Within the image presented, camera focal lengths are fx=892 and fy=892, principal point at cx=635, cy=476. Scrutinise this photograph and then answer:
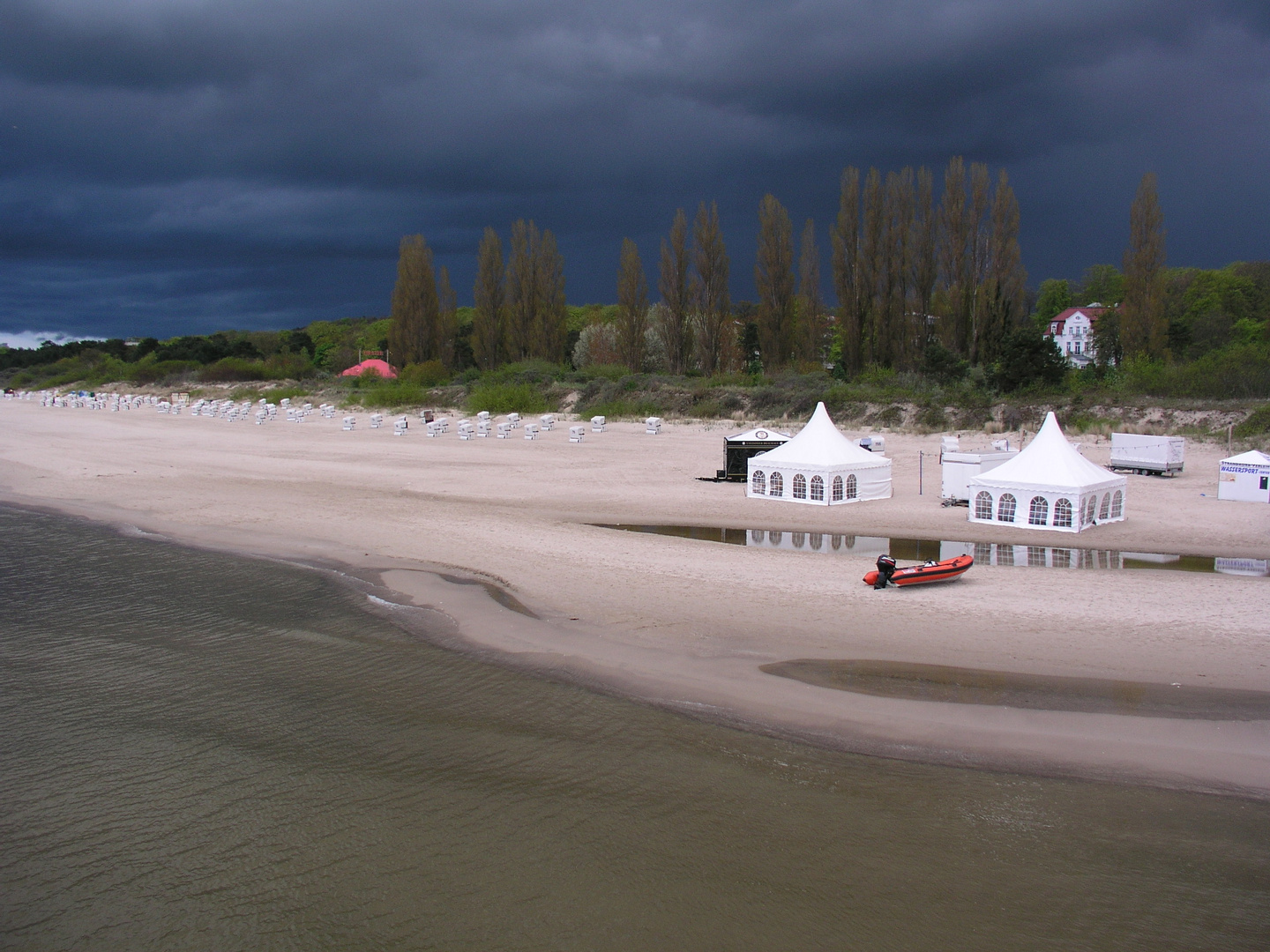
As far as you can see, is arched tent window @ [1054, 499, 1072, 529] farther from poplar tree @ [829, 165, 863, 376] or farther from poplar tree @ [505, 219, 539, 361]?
poplar tree @ [505, 219, 539, 361]

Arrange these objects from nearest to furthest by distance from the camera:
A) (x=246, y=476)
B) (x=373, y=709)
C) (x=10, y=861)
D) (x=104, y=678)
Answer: (x=10, y=861) → (x=373, y=709) → (x=104, y=678) → (x=246, y=476)

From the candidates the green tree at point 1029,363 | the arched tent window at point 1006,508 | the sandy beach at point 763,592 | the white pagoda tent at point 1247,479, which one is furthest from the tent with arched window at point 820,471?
the green tree at point 1029,363

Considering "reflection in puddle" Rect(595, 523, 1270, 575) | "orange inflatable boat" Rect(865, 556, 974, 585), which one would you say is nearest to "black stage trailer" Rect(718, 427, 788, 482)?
"reflection in puddle" Rect(595, 523, 1270, 575)

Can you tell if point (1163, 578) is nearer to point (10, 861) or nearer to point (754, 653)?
point (754, 653)

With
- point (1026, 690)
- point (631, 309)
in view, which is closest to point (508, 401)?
point (631, 309)

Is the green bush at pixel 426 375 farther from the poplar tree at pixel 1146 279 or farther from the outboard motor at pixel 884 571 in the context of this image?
the outboard motor at pixel 884 571

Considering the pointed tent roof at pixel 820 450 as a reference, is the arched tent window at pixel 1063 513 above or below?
below

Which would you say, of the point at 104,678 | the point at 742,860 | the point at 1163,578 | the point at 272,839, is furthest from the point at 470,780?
the point at 1163,578
